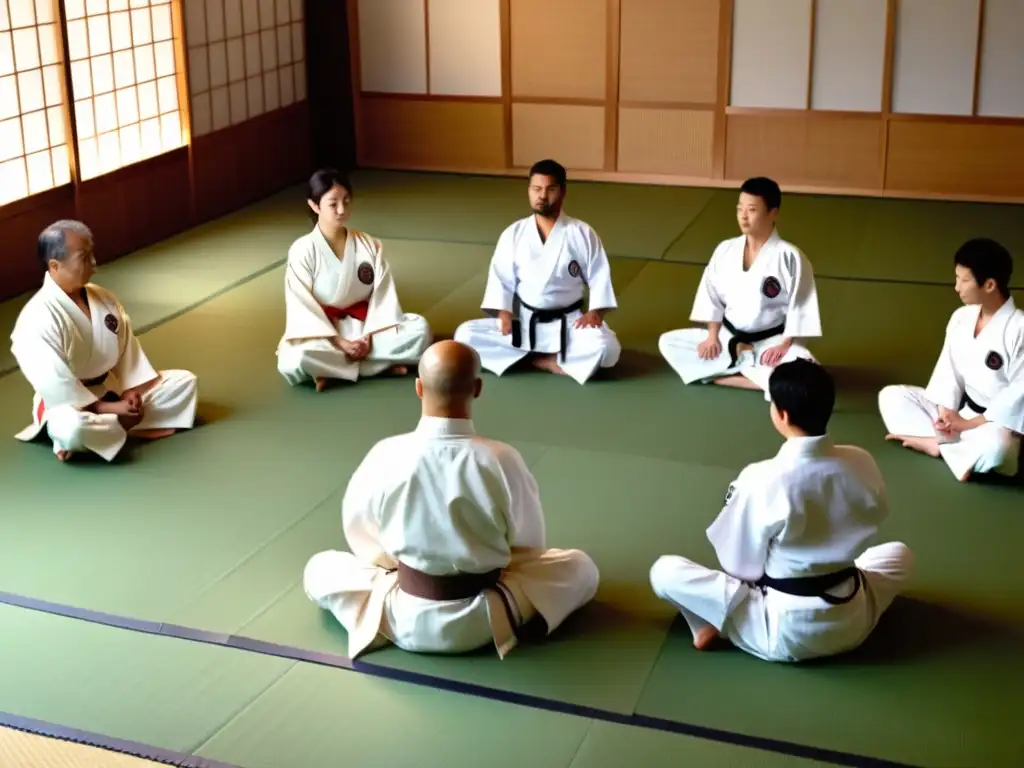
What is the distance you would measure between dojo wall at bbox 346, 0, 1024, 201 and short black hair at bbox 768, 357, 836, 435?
5.83 m

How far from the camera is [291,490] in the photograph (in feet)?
15.1

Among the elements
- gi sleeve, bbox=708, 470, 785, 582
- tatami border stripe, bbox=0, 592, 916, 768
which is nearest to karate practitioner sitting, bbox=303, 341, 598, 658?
tatami border stripe, bbox=0, 592, 916, 768

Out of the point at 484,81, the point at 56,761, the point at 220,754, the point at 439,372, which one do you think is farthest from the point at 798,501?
the point at 484,81

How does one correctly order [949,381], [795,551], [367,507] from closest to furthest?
[795,551], [367,507], [949,381]

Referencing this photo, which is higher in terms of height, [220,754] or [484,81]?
[484,81]

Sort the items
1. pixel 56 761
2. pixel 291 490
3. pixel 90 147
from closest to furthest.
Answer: pixel 56 761 < pixel 291 490 < pixel 90 147

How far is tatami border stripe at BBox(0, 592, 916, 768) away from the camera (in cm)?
314

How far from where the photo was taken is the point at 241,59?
8.70m

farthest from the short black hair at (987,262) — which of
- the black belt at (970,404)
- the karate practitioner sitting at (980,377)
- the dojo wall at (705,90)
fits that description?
the dojo wall at (705,90)

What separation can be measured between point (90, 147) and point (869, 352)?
4371 mm

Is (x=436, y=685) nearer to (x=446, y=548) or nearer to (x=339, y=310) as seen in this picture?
(x=446, y=548)

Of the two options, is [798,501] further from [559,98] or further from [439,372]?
[559,98]

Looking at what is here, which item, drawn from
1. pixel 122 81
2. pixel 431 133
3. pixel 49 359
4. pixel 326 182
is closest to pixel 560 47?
pixel 431 133

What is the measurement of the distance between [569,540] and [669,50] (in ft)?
18.1
